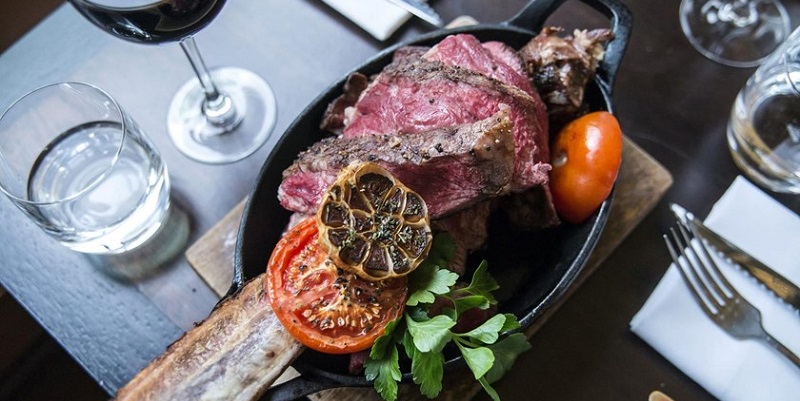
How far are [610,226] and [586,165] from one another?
0.82 ft

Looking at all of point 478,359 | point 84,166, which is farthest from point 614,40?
point 84,166

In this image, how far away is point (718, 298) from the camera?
4.73ft

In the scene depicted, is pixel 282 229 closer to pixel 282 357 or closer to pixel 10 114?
pixel 282 357

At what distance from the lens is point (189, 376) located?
110cm

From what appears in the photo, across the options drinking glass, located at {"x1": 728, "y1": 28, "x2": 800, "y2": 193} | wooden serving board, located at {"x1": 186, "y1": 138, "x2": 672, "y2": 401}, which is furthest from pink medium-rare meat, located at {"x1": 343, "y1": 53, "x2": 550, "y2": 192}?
drinking glass, located at {"x1": 728, "y1": 28, "x2": 800, "y2": 193}

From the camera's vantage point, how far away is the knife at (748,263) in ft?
4.68

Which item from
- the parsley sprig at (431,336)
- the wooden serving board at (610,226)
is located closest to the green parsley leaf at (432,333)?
the parsley sprig at (431,336)

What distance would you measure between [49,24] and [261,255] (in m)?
0.92

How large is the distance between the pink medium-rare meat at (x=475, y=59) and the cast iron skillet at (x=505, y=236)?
0.31ft

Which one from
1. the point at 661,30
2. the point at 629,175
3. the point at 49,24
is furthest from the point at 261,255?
the point at 661,30

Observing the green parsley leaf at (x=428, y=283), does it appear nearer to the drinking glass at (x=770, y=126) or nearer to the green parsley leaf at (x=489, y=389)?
the green parsley leaf at (x=489, y=389)

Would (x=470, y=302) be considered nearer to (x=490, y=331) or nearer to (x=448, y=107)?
(x=490, y=331)

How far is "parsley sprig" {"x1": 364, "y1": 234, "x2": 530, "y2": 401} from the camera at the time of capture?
3.67 feet

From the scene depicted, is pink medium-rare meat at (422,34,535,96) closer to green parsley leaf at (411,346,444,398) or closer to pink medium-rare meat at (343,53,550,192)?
pink medium-rare meat at (343,53,550,192)
